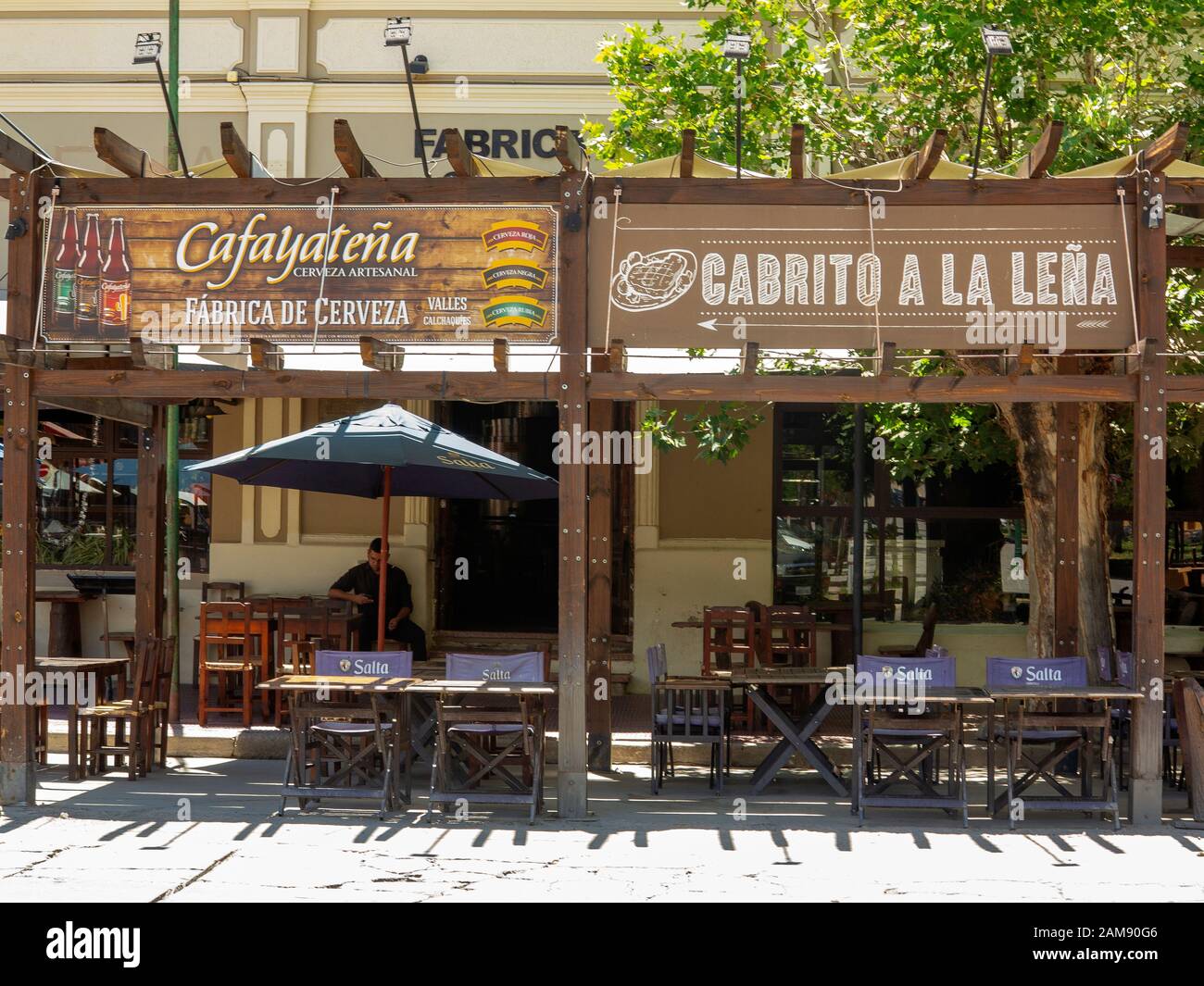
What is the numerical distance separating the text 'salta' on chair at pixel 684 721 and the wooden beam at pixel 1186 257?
447cm

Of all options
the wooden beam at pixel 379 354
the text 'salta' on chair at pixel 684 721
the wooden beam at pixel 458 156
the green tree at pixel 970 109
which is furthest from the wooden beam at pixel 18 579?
the green tree at pixel 970 109

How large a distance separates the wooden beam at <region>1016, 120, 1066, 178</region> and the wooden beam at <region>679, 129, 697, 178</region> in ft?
6.95

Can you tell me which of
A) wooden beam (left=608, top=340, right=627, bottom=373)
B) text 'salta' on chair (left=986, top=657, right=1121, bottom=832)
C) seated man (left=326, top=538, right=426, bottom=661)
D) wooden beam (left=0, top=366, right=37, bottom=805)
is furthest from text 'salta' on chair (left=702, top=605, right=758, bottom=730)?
wooden beam (left=0, top=366, right=37, bottom=805)

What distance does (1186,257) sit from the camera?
10.3 meters

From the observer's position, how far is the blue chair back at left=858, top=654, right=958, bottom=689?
8.89m

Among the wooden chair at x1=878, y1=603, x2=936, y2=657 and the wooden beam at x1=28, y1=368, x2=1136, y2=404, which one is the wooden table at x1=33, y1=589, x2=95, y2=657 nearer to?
the wooden beam at x1=28, y1=368, x2=1136, y2=404

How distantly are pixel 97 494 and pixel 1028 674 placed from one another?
1045 centimetres

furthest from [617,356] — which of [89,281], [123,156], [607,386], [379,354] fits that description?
[89,281]

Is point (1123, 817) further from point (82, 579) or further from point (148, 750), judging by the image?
point (82, 579)

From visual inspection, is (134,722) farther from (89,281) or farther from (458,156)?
(458,156)

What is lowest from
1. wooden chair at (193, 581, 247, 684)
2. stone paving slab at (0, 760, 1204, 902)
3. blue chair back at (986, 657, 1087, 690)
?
stone paving slab at (0, 760, 1204, 902)

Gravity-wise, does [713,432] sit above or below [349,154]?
below

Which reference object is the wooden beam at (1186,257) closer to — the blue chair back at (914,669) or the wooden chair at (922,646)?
the blue chair back at (914,669)

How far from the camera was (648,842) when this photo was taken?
805cm
